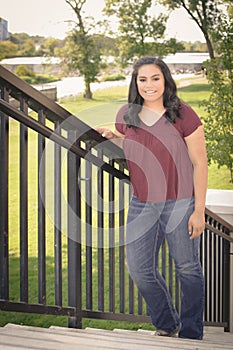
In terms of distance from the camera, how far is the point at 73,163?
213cm

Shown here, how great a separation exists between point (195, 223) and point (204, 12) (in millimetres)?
4118

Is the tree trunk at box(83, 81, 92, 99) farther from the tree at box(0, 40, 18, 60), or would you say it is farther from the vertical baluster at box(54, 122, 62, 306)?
the vertical baluster at box(54, 122, 62, 306)

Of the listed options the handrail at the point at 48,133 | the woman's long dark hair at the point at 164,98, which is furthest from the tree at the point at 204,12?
the handrail at the point at 48,133

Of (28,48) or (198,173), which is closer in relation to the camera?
(198,173)

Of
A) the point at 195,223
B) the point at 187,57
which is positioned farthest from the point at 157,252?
the point at 187,57

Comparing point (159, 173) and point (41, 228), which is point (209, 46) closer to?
point (159, 173)

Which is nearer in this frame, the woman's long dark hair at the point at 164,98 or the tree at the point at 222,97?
the woman's long dark hair at the point at 164,98

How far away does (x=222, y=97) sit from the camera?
17.8ft

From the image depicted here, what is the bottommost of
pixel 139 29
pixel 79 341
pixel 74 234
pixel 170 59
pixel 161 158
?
pixel 79 341

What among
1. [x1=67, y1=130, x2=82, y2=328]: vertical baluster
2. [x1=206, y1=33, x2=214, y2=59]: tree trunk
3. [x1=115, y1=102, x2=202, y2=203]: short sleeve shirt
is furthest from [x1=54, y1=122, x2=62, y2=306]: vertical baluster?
[x1=206, y1=33, x2=214, y2=59]: tree trunk

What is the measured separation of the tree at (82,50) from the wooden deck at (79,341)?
15.6ft

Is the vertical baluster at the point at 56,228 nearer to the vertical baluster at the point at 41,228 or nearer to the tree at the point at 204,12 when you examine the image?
the vertical baluster at the point at 41,228

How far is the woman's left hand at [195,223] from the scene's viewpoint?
7.45 ft

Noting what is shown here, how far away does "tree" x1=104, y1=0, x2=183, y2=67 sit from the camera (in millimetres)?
6273
